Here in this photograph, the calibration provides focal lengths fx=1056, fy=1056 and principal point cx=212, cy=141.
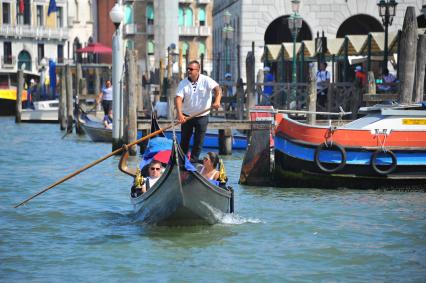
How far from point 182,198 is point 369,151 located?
3403 millimetres

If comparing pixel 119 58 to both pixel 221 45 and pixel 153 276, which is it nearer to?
pixel 153 276

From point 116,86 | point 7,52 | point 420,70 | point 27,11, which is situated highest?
point 27,11

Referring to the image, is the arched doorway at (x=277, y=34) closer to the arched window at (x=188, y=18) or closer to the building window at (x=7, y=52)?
the arched window at (x=188, y=18)

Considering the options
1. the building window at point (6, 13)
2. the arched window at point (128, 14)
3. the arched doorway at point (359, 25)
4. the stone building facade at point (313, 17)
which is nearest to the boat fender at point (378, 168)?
the stone building facade at point (313, 17)

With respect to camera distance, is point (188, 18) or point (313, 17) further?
point (188, 18)

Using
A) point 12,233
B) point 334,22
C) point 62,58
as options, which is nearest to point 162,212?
point 12,233

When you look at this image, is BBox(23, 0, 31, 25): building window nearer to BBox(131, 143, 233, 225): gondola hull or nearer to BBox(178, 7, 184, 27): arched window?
BBox(178, 7, 184, 27): arched window

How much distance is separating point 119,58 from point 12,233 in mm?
7597

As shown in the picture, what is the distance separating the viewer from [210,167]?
9641mm

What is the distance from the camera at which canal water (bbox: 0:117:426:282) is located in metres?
7.89

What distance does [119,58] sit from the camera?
16.9 metres

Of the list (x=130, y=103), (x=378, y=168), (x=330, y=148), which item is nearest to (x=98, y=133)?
(x=130, y=103)

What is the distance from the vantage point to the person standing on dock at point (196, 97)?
1034cm

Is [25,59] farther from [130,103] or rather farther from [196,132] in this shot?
[196,132]
